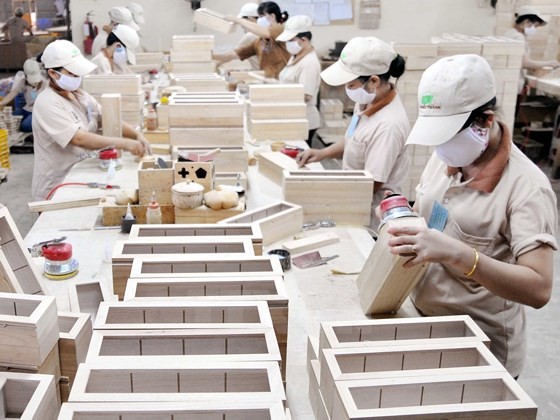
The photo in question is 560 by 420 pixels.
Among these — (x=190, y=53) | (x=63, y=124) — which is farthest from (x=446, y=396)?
(x=190, y=53)

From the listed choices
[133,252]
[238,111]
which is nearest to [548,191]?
[133,252]

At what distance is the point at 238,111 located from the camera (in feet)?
13.6

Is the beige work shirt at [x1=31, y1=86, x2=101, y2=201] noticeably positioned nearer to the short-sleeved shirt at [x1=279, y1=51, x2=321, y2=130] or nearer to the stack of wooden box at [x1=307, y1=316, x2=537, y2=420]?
the short-sleeved shirt at [x1=279, y1=51, x2=321, y2=130]

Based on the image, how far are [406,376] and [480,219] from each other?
0.86 meters

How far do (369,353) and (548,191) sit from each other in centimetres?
92

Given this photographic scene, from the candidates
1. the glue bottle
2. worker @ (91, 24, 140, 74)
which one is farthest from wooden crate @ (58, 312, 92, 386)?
worker @ (91, 24, 140, 74)

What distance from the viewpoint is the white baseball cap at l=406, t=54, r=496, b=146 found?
2.06m

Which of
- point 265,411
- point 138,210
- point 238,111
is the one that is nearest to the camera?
point 265,411

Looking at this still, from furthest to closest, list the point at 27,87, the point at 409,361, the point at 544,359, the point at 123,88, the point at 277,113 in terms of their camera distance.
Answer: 1. the point at 27,87
2. the point at 123,88
3. the point at 277,113
4. the point at 544,359
5. the point at 409,361

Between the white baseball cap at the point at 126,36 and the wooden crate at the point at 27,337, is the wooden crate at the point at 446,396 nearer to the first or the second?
the wooden crate at the point at 27,337

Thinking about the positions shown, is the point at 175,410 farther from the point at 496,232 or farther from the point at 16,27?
the point at 16,27

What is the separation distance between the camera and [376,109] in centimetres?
365

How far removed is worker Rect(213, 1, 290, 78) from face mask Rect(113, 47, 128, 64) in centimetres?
162

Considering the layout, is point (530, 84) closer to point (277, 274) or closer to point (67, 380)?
point (277, 274)
